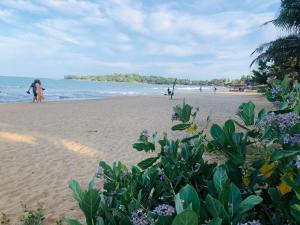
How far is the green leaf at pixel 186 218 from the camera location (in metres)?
0.70

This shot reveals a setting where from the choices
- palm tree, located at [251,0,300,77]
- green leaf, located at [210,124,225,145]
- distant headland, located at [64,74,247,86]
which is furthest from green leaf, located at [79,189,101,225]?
distant headland, located at [64,74,247,86]

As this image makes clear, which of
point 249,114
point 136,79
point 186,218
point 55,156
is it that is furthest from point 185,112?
point 136,79

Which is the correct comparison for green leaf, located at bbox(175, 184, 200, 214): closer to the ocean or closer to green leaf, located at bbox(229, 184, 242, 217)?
green leaf, located at bbox(229, 184, 242, 217)

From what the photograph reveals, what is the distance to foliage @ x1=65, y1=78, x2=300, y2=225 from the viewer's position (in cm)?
88

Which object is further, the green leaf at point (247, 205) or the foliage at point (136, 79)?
the foliage at point (136, 79)

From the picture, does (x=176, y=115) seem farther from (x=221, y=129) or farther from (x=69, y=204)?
(x=69, y=204)

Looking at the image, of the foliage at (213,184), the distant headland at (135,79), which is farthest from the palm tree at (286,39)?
→ the distant headland at (135,79)

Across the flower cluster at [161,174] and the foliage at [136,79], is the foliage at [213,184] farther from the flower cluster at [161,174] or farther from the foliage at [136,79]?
the foliage at [136,79]

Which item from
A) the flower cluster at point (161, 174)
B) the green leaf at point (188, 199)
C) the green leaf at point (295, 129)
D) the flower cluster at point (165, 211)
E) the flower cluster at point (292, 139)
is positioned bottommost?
the flower cluster at point (161, 174)

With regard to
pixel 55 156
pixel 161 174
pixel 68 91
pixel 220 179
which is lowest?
pixel 68 91

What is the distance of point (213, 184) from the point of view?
1085 millimetres

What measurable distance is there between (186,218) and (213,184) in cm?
40

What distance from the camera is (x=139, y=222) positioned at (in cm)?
91

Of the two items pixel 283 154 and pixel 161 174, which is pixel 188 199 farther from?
pixel 161 174
